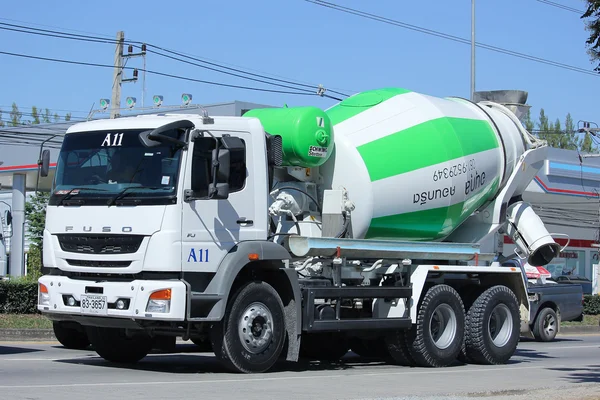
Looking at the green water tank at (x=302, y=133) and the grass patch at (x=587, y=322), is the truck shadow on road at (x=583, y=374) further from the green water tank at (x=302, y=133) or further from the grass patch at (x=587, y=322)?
the grass patch at (x=587, y=322)

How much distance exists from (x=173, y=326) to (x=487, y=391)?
3.69 meters

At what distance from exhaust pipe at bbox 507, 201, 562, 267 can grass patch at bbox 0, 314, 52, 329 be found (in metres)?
9.17

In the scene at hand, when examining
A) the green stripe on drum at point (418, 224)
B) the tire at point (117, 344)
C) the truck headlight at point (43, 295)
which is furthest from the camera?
the green stripe on drum at point (418, 224)

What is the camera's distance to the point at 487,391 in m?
10.9

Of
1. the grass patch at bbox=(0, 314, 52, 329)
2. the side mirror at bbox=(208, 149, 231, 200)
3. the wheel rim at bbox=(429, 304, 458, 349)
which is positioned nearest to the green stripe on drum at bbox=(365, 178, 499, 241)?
the wheel rim at bbox=(429, 304, 458, 349)

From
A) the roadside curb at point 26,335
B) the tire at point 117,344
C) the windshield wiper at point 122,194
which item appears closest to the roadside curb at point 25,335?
the roadside curb at point 26,335

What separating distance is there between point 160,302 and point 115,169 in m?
1.72

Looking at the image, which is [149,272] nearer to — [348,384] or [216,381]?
[216,381]

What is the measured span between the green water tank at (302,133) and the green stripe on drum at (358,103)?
Result: 0.92 meters

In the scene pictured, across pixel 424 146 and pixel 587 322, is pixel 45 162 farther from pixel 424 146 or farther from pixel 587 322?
pixel 587 322

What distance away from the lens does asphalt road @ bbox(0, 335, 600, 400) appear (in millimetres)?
9719

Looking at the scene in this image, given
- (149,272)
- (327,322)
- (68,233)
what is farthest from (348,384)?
(68,233)

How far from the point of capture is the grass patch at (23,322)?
61.4ft

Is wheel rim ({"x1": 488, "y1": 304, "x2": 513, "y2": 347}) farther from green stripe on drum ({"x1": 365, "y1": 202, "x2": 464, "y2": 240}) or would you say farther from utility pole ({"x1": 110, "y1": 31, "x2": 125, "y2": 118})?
utility pole ({"x1": 110, "y1": 31, "x2": 125, "y2": 118})
